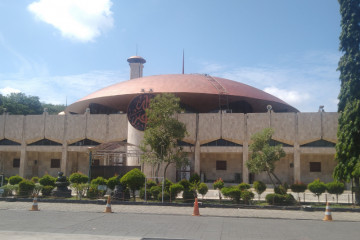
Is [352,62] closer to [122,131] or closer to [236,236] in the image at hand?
[236,236]

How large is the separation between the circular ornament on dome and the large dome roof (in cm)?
459

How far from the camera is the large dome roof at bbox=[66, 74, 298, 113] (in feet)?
115

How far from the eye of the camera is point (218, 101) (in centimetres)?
3584

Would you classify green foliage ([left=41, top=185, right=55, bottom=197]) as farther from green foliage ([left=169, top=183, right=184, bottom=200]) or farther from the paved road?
green foliage ([left=169, top=183, right=184, bottom=200])

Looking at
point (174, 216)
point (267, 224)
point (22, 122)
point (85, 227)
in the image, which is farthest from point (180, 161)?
point (22, 122)

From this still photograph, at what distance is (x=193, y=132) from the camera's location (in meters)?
33.7

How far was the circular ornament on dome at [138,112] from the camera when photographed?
2878 cm

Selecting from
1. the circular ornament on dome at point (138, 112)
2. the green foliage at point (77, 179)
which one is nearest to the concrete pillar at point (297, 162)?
the circular ornament on dome at point (138, 112)

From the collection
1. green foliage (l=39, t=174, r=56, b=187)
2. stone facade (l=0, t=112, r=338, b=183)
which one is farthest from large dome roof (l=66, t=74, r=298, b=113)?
green foliage (l=39, t=174, r=56, b=187)

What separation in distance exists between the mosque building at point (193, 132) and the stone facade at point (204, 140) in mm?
90

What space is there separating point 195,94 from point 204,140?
490 cm

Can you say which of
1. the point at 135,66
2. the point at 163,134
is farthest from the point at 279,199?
the point at 135,66

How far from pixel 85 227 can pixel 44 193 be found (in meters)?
10.0

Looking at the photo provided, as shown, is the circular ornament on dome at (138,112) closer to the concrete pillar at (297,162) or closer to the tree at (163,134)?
the tree at (163,134)
